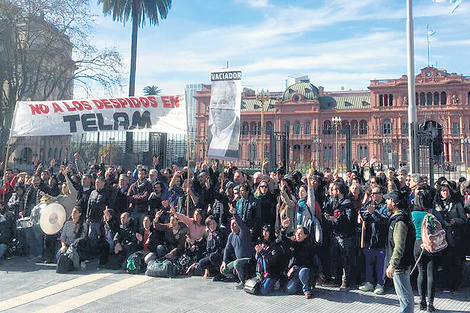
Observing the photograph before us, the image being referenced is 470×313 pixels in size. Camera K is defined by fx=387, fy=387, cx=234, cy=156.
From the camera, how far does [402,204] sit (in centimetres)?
471

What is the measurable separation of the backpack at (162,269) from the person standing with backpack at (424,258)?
409 cm

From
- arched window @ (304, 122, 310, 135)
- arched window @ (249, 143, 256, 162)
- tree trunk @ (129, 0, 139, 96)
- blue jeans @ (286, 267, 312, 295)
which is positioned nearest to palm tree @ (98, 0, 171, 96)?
tree trunk @ (129, 0, 139, 96)

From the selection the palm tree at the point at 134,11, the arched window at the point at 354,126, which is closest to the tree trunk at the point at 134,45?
the palm tree at the point at 134,11

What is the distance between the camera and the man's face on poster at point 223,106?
7.94 meters

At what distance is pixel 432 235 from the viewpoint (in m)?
4.95

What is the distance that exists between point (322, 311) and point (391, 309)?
3.22 feet

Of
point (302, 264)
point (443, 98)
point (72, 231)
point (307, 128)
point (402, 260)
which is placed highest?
point (443, 98)

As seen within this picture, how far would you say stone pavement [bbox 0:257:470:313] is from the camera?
17.9ft

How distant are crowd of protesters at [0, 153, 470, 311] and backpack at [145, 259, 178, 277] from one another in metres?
0.22

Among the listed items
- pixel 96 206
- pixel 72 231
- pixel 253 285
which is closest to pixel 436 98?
pixel 96 206

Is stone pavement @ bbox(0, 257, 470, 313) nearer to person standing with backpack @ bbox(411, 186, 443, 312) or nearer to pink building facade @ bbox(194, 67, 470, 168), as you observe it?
person standing with backpack @ bbox(411, 186, 443, 312)

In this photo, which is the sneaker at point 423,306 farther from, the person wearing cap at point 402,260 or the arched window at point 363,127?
the arched window at point 363,127

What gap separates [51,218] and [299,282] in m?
5.21

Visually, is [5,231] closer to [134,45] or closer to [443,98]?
[134,45]
